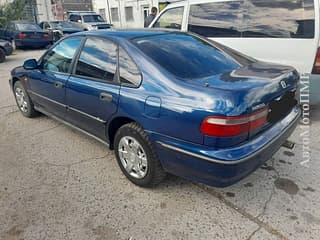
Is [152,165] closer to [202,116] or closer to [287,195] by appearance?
[202,116]

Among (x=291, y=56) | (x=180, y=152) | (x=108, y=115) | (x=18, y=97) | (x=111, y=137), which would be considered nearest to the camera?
(x=180, y=152)

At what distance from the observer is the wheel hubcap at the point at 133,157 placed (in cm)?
260

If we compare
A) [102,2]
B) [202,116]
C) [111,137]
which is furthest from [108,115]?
[102,2]

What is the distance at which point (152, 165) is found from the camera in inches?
98.3

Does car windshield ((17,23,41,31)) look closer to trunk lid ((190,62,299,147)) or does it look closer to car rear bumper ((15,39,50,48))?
car rear bumper ((15,39,50,48))

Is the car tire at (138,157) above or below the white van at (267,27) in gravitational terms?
below

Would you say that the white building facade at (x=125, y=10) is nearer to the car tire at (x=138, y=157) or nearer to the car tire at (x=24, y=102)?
the car tire at (x=24, y=102)

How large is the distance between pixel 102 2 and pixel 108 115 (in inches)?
1064

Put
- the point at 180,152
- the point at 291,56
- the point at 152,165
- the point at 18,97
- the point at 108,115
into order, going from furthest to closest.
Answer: the point at 18,97 → the point at 291,56 → the point at 108,115 → the point at 152,165 → the point at 180,152

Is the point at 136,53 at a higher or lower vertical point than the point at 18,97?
higher

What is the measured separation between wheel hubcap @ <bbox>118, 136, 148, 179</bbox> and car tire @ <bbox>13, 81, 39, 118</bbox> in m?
2.49

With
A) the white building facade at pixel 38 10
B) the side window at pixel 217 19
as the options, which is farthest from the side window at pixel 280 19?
the white building facade at pixel 38 10

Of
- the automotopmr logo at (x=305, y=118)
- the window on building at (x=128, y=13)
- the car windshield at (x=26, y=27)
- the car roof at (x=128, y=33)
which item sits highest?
the window on building at (x=128, y=13)

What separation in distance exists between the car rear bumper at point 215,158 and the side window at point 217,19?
2.73 metres
